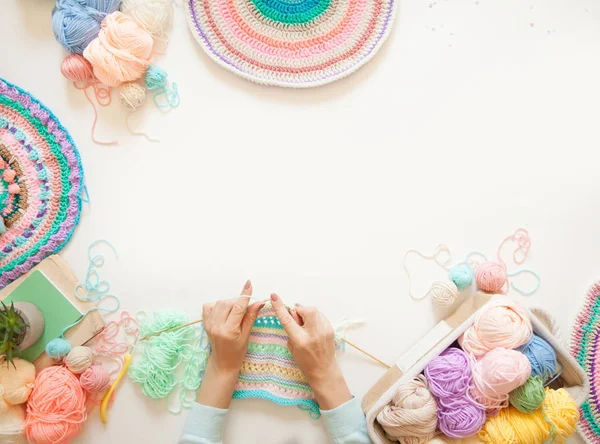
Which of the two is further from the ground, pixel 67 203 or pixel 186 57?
pixel 186 57

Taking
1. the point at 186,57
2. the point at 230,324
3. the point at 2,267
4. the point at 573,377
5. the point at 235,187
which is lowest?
the point at 573,377

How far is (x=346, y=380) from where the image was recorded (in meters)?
1.04

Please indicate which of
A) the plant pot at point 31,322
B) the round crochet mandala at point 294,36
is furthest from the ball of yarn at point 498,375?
the plant pot at point 31,322

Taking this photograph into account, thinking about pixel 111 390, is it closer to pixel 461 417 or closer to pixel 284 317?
pixel 284 317

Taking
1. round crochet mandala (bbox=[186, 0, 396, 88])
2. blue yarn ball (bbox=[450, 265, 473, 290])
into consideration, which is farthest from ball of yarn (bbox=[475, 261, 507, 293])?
round crochet mandala (bbox=[186, 0, 396, 88])

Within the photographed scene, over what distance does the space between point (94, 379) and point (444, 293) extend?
78 centimetres

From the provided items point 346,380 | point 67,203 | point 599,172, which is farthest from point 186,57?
point 599,172

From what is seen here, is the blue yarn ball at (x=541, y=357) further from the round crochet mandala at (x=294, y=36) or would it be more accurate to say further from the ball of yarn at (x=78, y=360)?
the ball of yarn at (x=78, y=360)

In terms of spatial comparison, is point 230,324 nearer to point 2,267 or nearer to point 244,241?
point 244,241

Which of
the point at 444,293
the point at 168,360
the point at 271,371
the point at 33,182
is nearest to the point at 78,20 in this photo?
the point at 33,182

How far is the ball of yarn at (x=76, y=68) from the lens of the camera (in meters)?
1.01

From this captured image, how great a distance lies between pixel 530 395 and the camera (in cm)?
88

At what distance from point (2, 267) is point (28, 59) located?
477 mm

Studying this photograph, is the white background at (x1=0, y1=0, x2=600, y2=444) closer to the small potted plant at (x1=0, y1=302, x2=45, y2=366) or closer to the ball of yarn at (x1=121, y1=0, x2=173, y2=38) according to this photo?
the ball of yarn at (x1=121, y1=0, x2=173, y2=38)
